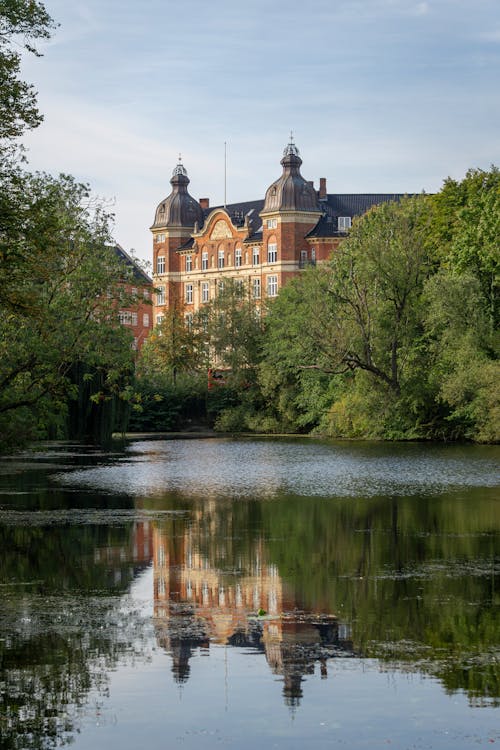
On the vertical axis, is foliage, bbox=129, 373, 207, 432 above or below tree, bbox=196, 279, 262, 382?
below

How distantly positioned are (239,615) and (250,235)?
384 feet

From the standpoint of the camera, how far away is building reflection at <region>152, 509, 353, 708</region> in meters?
11.6

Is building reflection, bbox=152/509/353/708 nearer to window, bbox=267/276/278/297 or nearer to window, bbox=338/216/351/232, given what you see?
window, bbox=338/216/351/232

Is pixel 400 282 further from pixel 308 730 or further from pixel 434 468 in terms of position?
pixel 308 730

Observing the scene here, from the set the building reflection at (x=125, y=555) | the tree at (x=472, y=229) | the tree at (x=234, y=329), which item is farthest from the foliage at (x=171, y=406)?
the building reflection at (x=125, y=555)

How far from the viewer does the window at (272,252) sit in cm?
12506

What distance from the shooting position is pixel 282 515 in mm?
25828

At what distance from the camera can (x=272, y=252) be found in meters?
126

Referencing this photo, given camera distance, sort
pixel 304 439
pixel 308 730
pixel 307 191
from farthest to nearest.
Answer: pixel 307 191 < pixel 304 439 < pixel 308 730

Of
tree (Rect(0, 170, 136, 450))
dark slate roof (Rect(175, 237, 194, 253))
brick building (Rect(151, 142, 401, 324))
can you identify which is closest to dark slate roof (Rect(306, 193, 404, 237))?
brick building (Rect(151, 142, 401, 324))

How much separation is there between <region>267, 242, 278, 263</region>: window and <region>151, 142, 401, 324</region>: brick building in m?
0.10

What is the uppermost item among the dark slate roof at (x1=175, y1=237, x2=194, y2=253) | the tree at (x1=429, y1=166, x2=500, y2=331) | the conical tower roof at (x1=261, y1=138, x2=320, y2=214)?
the conical tower roof at (x1=261, y1=138, x2=320, y2=214)

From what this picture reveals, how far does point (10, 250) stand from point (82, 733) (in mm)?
17054

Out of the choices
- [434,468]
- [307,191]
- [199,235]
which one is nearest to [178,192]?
[199,235]
